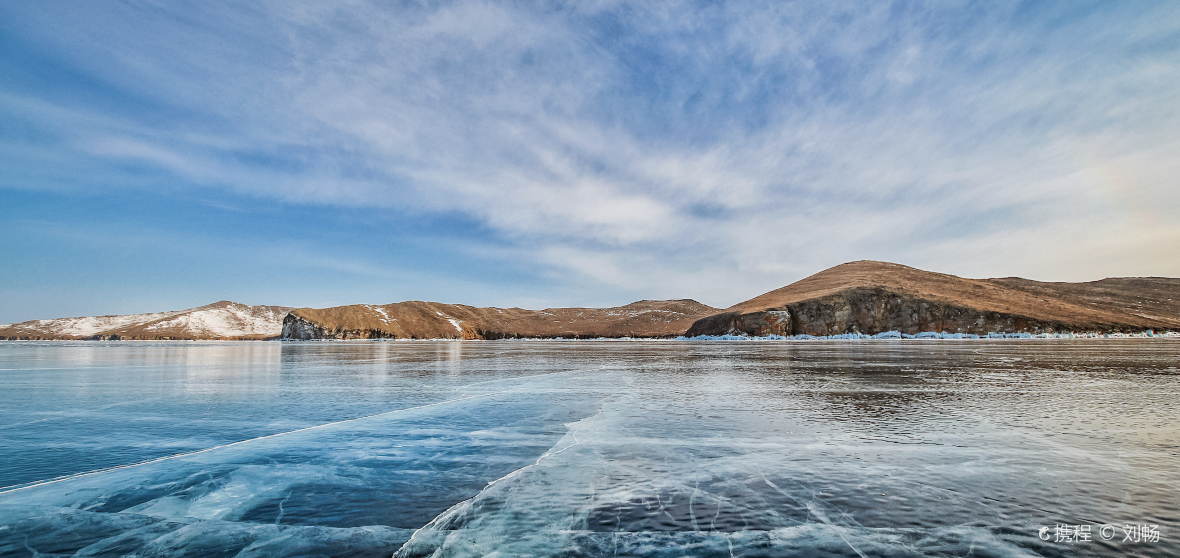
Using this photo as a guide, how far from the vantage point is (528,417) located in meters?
10.6

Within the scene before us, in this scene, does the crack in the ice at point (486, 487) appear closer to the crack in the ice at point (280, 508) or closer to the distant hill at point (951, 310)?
the crack in the ice at point (280, 508)

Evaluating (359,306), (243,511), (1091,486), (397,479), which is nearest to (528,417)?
(397,479)

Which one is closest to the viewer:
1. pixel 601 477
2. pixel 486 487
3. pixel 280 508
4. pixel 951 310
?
pixel 280 508

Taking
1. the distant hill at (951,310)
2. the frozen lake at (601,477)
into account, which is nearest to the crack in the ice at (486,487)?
the frozen lake at (601,477)

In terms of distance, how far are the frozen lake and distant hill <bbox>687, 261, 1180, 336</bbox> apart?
99913 mm

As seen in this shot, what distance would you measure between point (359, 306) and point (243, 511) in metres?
178

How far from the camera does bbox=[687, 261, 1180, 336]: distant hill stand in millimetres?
96250

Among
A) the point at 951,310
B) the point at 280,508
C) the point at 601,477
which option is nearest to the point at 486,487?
the point at 601,477

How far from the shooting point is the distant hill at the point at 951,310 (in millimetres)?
96250

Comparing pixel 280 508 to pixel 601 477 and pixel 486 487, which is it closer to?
pixel 486 487

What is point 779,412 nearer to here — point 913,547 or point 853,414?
point 853,414

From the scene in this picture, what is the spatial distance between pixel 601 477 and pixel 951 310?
11730 cm

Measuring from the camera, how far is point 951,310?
98438 mm

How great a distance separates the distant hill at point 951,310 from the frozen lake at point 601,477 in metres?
99.9
